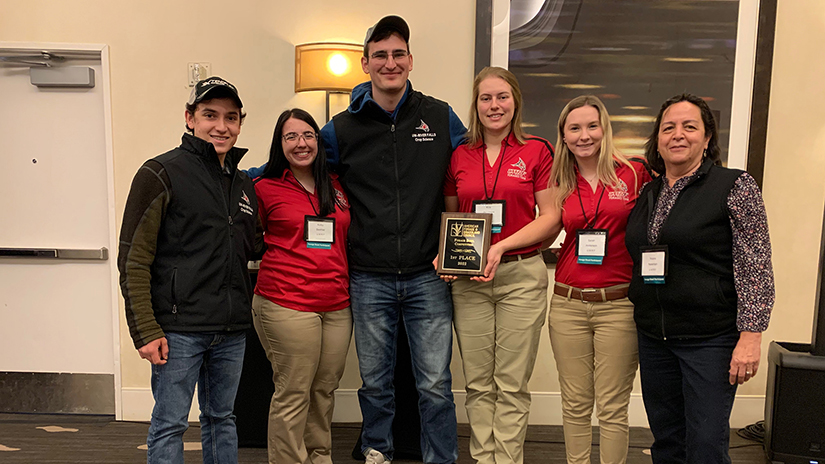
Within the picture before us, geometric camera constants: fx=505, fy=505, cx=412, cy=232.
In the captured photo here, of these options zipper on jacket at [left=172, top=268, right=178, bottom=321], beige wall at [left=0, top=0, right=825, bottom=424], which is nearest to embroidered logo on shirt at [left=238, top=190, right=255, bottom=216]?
zipper on jacket at [left=172, top=268, right=178, bottom=321]

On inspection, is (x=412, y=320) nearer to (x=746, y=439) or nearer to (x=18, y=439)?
(x=746, y=439)

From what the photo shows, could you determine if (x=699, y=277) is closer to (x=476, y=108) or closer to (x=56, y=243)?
(x=476, y=108)

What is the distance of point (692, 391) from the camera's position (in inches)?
66.7

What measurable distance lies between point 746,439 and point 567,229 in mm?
2057

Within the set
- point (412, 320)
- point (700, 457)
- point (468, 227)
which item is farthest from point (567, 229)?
point (700, 457)

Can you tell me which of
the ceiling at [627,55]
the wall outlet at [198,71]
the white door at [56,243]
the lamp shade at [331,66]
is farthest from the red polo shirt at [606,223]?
the white door at [56,243]

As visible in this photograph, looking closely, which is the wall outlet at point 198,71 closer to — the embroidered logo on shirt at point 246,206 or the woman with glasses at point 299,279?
the woman with glasses at point 299,279

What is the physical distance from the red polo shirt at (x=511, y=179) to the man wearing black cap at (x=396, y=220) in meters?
0.13

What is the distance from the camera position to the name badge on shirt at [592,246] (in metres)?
1.90

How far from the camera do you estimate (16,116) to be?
3.12m

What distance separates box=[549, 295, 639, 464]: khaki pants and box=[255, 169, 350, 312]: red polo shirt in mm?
900

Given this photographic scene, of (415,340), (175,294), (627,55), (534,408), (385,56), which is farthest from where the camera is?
(534,408)

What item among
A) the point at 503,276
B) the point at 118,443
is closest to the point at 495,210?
the point at 503,276

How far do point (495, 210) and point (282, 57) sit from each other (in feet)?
5.69
